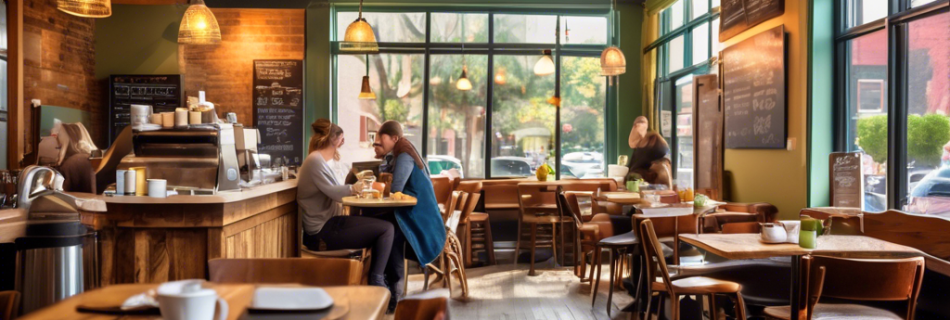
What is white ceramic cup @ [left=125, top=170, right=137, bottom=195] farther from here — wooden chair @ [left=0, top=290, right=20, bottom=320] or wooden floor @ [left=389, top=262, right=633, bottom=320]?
wooden floor @ [left=389, top=262, right=633, bottom=320]

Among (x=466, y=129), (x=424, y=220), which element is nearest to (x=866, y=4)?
(x=424, y=220)

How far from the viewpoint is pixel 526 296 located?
6.33m

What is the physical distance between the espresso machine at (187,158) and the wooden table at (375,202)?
729 mm

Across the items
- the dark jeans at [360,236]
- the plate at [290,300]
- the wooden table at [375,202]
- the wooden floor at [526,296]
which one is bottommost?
the wooden floor at [526,296]

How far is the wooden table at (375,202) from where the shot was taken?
483cm

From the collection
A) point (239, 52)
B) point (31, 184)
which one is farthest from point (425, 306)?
point (239, 52)

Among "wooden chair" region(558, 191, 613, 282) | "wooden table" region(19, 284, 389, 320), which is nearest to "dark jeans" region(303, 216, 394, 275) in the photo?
"wooden chair" region(558, 191, 613, 282)

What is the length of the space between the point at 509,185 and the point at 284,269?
6863mm

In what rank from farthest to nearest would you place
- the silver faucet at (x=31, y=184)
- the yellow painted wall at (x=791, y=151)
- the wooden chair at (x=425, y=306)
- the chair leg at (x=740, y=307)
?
the yellow painted wall at (x=791, y=151)
the chair leg at (x=740, y=307)
the silver faucet at (x=31, y=184)
the wooden chair at (x=425, y=306)

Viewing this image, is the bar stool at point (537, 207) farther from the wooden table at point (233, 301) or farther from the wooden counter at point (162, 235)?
the wooden table at point (233, 301)

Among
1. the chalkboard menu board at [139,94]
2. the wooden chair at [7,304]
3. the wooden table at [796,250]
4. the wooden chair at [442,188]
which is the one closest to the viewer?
the wooden chair at [7,304]

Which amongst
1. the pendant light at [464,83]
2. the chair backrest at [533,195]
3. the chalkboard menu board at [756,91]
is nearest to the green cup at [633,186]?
the chalkboard menu board at [756,91]

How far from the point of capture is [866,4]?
5512 mm

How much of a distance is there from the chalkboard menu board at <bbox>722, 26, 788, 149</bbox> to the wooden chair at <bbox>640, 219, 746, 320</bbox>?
2.63 metres
